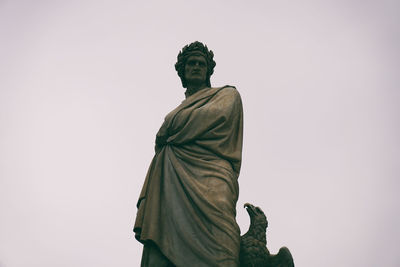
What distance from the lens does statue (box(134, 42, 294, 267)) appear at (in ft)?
34.0

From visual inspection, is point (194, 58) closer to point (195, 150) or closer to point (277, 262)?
point (195, 150)

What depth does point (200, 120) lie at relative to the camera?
11859 millimetres

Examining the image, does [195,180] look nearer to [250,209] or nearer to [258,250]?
[250,209]

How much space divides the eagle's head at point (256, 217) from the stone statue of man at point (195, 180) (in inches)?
12.4

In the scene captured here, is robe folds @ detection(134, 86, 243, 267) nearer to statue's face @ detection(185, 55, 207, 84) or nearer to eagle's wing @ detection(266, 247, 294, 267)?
statue's face @ detection(185, 55, 207, 84)

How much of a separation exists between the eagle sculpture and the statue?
16 millimetres

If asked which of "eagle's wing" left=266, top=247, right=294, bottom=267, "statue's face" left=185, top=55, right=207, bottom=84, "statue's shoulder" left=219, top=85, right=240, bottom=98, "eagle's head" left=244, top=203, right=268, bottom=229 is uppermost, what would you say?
"statue's face" left=185, top=55, right=207, bottom=84

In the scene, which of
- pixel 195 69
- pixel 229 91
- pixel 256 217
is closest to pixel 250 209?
pixel 256 217

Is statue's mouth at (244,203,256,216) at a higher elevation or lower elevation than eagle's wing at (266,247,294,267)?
higher

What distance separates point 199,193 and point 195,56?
333cm

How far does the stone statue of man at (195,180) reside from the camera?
34.0ft

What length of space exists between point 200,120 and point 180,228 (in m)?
2.26

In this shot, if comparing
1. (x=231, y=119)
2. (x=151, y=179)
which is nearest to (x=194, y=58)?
(x=231, y=119)

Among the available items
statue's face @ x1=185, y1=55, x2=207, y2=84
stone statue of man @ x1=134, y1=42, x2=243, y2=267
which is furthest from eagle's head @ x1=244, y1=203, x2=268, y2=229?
statue's face @ x1=185, y1=55, x2=207, y2=84
